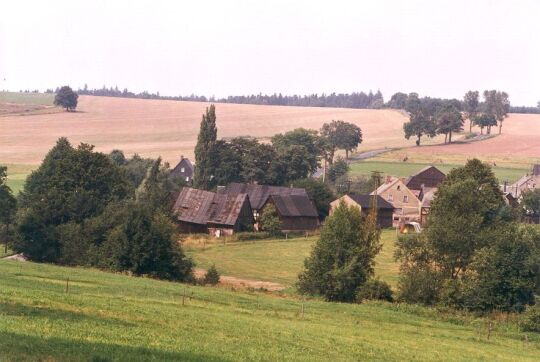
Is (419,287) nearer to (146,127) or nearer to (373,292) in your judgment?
(373,292)

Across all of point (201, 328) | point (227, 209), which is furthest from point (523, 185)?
point (201, 328)

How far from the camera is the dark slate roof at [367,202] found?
97062 millimetres

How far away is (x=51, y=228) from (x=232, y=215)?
2885cm

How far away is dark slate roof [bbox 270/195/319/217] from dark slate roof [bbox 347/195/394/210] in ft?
16.0

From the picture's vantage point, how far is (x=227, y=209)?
8700 cm

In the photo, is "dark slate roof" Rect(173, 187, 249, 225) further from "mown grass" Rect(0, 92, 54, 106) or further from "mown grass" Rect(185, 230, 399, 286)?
"mown grass" Rect(0, 92, 54, 106)

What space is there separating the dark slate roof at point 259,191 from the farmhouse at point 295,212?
1766mm

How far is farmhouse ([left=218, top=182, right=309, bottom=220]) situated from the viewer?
9506 centimetres

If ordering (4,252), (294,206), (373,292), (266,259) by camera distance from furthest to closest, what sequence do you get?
(294,206) → (266,259) → (4,252) → (373,292)

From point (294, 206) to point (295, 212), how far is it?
1.00 m

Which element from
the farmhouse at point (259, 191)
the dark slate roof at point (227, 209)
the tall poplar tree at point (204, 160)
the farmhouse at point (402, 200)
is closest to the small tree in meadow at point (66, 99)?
the tall poplar tree at point (204, 160)

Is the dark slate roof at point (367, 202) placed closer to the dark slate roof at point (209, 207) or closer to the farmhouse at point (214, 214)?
the farmhouse at point (214, 214)

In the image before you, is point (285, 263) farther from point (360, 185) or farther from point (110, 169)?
point (360, 185)

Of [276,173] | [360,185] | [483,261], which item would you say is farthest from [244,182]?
[483,261]
